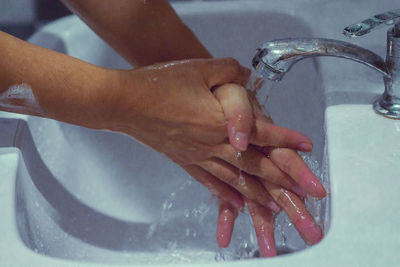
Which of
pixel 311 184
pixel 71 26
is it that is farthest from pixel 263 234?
pixel 71 26

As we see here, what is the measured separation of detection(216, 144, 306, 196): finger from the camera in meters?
0.54

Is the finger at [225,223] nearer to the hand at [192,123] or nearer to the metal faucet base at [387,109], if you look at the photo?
the hand at [192,123]

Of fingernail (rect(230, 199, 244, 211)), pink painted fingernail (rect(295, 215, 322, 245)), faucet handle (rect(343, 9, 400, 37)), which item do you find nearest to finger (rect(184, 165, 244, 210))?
fingernail (rect(230, 199, 244, 211))

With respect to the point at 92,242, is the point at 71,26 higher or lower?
higher

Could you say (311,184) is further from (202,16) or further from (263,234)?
(202,16)

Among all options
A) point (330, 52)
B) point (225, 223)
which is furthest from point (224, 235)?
point (330, 52)

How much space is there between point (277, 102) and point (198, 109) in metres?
0.26

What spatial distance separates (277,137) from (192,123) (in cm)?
9

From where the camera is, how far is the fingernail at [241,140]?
51cm

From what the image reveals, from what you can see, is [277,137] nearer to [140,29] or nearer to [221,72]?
[221,72]

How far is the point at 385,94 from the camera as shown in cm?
53

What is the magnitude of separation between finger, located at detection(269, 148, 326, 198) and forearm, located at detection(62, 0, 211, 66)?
198 mm

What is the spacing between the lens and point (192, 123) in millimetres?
540

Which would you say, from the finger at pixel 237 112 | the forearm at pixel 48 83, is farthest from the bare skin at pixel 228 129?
the forearm at pixel 48 83
